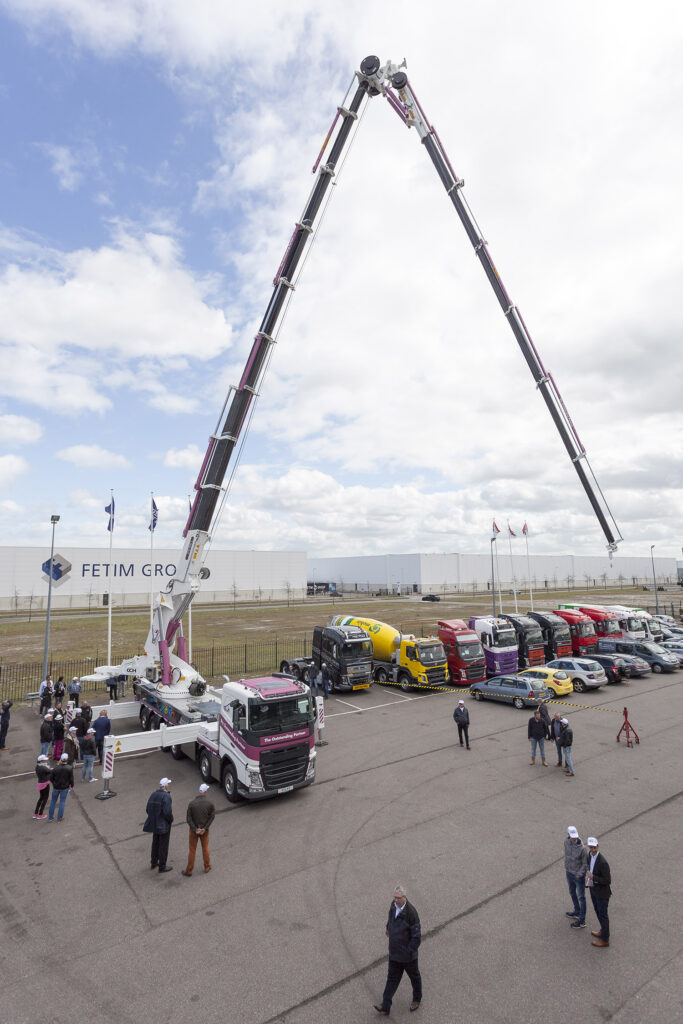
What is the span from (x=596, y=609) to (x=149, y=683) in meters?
30.5

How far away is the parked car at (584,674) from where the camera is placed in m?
25.5

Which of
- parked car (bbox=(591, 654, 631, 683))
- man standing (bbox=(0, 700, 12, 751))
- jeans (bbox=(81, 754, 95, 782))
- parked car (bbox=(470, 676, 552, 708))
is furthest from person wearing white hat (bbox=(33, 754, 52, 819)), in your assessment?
parked car (bbox=(591, 654, 631, 683))

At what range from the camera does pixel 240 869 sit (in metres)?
10.0

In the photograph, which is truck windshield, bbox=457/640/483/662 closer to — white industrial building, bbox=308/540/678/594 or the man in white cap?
the man in white cap

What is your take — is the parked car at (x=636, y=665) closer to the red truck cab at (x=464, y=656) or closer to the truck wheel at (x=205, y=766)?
the red truck cab at (x=464, y=656)

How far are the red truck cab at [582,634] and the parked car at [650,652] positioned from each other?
36.2 inches

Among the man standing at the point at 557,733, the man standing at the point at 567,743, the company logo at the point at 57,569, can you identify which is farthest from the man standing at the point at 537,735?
the company logo at the point at 57,569

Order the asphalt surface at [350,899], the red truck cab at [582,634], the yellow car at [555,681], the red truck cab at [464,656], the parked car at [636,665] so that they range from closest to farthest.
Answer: the asphalt surface at [350,899]
the yellow car at [555,681]
the red truck cab at [464,656]
the parked car at [636,665]
the red truck cab at [582,634]

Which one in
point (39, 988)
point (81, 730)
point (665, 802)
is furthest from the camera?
point (81, 730)

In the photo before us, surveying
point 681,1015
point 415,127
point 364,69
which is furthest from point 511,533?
point 681,1015

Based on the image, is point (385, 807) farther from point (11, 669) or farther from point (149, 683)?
point (11, 669)

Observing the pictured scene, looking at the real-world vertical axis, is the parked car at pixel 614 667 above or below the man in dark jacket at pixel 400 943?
below

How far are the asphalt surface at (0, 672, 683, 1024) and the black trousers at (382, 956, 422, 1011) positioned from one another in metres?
0.22

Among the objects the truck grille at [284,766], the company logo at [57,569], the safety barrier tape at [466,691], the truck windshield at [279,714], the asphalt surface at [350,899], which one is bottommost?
the safety barrier tape at [466,691]
